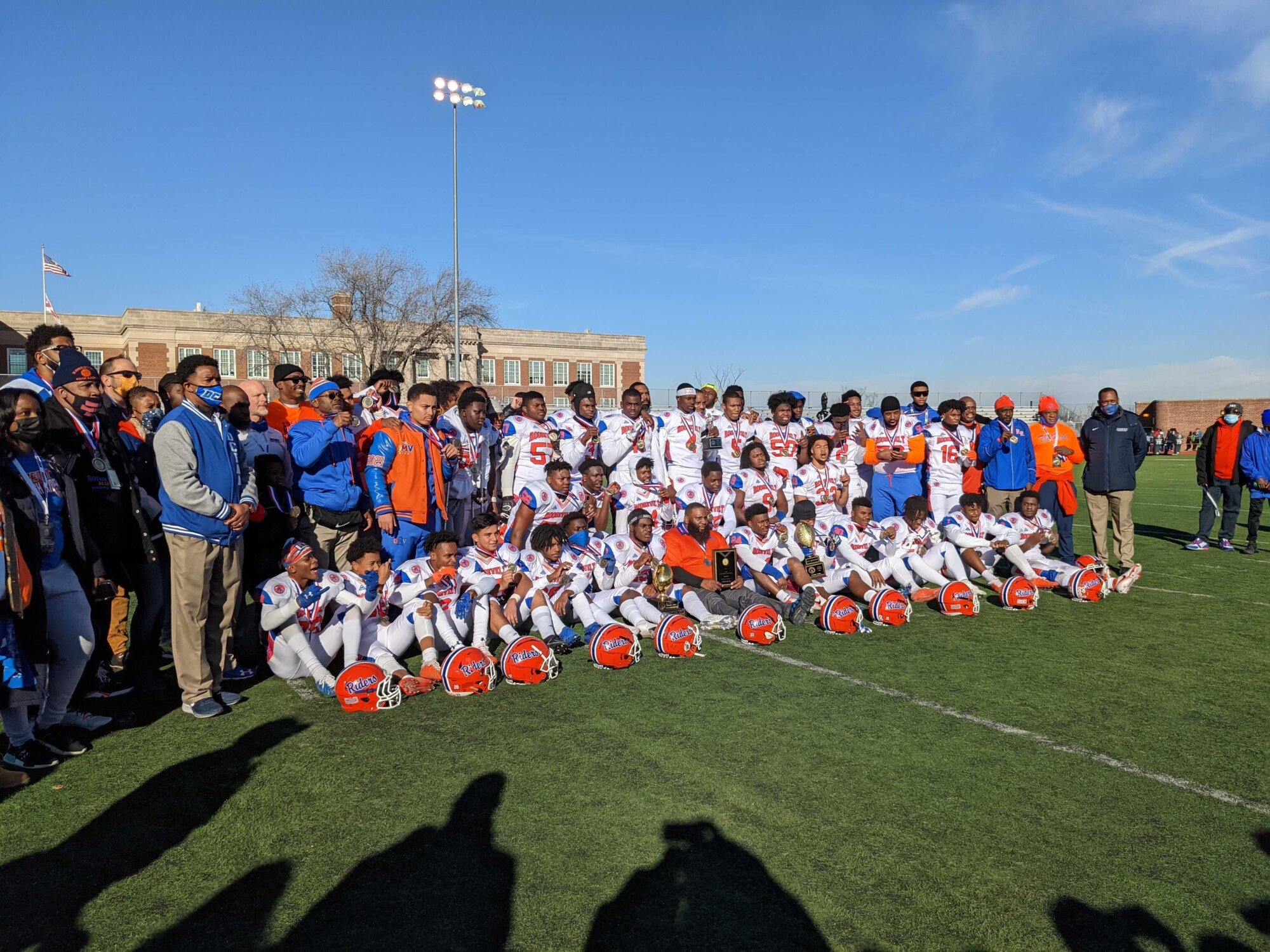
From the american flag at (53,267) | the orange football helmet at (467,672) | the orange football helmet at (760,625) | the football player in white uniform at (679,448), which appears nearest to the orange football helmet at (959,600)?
the orange football helmet at (760,625)

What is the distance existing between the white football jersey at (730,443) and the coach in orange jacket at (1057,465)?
144 inches

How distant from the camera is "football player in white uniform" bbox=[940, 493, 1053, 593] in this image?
9.16 m

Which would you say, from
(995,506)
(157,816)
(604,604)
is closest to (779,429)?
(995,506)

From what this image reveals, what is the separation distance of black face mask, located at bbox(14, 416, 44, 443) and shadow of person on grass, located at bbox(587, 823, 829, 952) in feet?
12.5

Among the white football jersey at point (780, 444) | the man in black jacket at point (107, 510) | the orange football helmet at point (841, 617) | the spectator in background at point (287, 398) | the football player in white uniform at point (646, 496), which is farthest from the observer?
the white football jersey at point (780, 444)

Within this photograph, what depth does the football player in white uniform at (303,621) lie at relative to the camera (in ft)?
19.4

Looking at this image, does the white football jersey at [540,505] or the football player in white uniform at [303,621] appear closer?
the football player in white uniform at [303,621]

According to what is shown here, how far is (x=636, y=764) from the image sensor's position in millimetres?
4520

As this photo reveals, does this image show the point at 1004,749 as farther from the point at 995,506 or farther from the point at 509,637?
the point at 995,506

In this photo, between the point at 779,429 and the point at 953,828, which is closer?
the point at 953,828

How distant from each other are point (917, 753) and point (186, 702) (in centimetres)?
459

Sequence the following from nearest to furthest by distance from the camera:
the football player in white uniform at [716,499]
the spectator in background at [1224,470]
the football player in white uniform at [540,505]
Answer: the football player in white uniform at [540,505], the football player in white uniform at [716,499], the spectator in background at [1224,470]

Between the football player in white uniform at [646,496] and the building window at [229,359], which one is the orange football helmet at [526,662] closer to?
the football player in white uniform at [646,496]

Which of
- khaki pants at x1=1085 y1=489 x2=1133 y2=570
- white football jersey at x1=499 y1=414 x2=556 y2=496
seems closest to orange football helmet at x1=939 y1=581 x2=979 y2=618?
khaki pants at x1=1085 y1=489 x2=1133 y2=570
